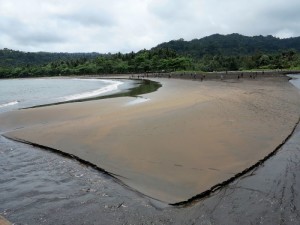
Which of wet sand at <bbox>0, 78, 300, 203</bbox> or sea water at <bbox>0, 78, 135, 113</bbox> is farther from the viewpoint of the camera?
sea water at <bbox>0, 78, 135, 113</bbox>

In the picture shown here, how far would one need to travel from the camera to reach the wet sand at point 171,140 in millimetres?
8477

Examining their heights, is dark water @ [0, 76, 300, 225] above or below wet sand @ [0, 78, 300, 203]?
below

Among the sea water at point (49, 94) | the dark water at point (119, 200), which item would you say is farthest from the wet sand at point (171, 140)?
the sea water at point (49, 94)

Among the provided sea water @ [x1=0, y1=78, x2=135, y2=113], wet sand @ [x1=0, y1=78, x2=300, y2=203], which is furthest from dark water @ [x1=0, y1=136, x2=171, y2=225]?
sea water @ [x1=0, y1=78, x2=135, y2=113]

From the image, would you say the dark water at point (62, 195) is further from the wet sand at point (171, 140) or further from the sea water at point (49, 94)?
the sea water at point (49, 94)

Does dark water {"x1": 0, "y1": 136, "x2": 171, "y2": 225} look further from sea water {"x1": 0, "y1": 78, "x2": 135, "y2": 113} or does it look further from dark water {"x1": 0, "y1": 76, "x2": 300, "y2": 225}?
sea water {"x1": 0, "y1": 78, "x2": 135, "y2": 113}

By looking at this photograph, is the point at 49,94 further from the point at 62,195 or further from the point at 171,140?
the point at 62,195

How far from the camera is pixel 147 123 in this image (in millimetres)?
15141

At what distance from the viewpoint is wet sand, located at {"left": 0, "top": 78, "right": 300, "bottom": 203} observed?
8477 mm

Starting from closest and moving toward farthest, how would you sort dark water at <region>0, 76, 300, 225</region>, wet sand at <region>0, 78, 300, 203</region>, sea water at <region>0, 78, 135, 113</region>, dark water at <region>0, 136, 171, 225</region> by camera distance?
dark water at <region>0, 76, 300, 225</region>, dark water at <region>0, 136, 171, 225</region>, wet sand at <region>0, 78, 300, 203</region>, sea water at <region>0, 78, 135, 113</region>

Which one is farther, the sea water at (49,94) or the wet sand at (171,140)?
the sea water at (49,94)

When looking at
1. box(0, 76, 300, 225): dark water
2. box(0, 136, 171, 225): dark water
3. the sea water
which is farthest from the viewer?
the sea water

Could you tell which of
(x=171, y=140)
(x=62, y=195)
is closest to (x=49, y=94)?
(x=171, y=140)

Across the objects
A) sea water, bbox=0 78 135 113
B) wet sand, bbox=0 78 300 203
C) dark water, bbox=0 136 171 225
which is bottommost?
sea water, bbox=0 78 135 113
